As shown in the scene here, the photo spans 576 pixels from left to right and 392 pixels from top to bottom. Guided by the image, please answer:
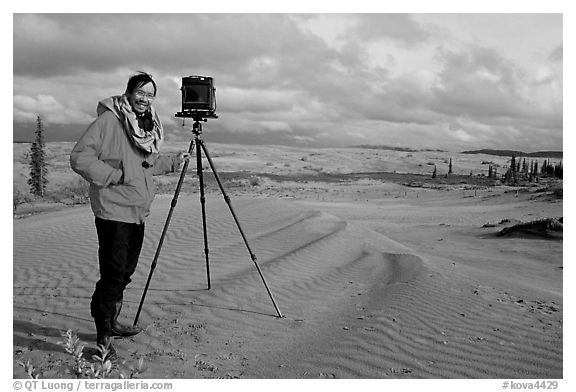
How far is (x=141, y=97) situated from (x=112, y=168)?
2.01 ft

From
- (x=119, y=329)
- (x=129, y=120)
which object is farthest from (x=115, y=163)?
(x=119, y=329)

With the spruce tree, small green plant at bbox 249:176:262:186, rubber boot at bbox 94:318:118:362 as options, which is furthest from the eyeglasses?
small green plant at bbox 249:176:262:186

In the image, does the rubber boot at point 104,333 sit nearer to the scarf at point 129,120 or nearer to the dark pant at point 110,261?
the dark pant at point 110,261

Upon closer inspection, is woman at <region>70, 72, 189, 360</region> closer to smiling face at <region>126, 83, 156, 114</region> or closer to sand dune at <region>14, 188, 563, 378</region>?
smiling face at <region>126, 83, 156, 114</region>

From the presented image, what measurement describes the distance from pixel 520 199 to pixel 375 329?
1537 centimetres

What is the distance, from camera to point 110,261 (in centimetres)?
382

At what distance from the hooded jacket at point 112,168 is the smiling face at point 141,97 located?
0.60 ft

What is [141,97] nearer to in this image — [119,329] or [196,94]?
[196,94]

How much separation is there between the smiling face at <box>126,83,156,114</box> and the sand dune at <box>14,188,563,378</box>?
2.05 m

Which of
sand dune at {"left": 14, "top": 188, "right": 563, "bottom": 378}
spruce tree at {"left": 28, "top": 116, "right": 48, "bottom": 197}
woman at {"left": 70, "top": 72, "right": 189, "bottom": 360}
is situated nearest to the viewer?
woman at {"left": 70, "top": 72, "right": 189, "bottom": 360}

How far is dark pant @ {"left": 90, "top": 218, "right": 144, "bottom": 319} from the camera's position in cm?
381

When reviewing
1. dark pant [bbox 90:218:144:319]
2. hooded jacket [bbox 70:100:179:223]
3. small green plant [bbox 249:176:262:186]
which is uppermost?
hooded jacket [bbox 70:100:179:223]

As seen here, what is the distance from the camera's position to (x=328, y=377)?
3.77 meters

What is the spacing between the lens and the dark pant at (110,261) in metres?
3.81
